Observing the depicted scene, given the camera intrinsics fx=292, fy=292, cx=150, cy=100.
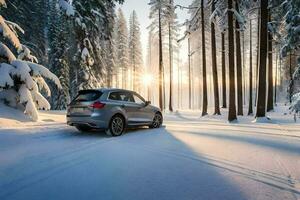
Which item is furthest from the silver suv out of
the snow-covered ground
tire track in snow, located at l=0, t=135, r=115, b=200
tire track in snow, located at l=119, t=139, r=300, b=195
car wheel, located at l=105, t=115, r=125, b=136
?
tire track in snow, located at l=119, t=139, r=300, b=195

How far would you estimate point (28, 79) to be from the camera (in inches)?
487

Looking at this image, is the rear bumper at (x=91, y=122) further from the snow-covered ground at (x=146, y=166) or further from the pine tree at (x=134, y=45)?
the pine tree at (x=134, y=45)

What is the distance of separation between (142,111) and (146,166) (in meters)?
6.18

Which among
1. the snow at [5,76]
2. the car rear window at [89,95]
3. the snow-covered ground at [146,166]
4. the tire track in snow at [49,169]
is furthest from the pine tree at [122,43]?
the tire track in snow at [49,169]

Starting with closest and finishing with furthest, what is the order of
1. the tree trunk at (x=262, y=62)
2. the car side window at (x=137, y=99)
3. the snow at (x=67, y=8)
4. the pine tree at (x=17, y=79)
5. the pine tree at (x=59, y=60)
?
the pine tree at (x=17, y=79)
the car side window at (x=137, y=99)
the snow at (x=67, y=8)
the tree trunk at (x=262, y=62)
the pine tree at (x=59, y=60)

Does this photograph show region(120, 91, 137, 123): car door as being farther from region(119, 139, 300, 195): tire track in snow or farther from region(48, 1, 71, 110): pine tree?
region(48, 1, 71, 110): pine tree

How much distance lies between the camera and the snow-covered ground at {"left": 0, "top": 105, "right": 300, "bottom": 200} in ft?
16.0

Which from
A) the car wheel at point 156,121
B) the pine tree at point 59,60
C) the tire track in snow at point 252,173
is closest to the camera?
the tire track in snow at point 252,173

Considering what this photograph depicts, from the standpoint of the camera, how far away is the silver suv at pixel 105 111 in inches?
407

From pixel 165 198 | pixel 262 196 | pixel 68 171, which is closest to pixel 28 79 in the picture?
pixel 68 171

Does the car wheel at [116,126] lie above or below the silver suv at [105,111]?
below

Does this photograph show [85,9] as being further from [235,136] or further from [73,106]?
[235,136]

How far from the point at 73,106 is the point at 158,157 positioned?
4777mm

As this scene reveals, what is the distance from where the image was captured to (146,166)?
6.47 meters
